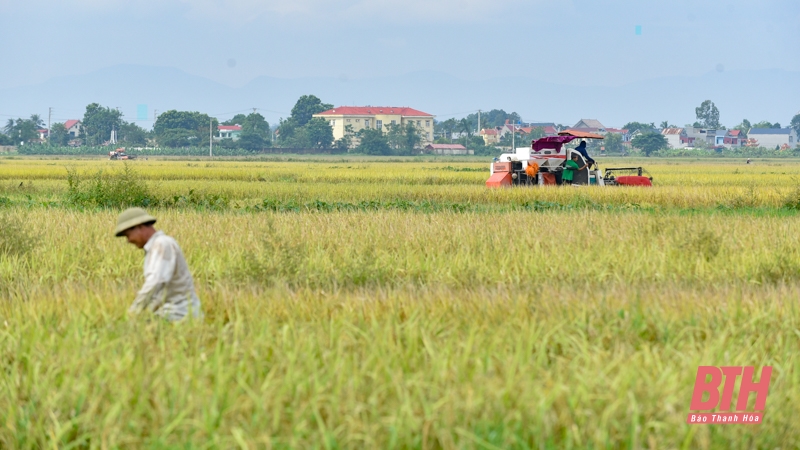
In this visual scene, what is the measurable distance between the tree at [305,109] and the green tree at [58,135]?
39179 millimetres

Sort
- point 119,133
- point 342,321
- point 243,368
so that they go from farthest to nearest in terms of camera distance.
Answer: point 119,133 < point 342,321 < point 243,368

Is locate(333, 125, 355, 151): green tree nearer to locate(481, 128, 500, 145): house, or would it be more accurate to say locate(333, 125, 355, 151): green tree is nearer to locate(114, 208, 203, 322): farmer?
locate(481, 128, 500, 145): house

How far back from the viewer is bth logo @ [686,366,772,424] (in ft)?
15.1

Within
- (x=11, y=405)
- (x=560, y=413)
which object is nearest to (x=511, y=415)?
(x=560, y=413)

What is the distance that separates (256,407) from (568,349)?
1963 mm

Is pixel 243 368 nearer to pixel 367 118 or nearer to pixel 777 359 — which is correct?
pixel 777 359

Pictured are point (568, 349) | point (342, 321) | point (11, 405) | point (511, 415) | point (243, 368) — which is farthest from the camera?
point (342, 321)

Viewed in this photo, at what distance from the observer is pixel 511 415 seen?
4.29m

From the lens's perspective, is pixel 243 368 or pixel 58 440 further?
pixel 243 368

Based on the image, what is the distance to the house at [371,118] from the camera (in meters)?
168

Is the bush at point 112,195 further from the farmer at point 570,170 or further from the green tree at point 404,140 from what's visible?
the green tree at point 404,140

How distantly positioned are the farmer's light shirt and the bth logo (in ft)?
10.0

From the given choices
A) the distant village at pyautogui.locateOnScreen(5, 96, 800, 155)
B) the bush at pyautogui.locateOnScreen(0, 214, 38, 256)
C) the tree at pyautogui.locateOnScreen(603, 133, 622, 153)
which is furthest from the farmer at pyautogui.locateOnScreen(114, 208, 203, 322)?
the tree at pyautogui.locateOnScreen(603, 133, 622, 153)

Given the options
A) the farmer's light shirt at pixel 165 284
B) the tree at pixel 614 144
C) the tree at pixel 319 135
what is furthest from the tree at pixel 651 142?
the farmer's light shirt at pixel 165 284
